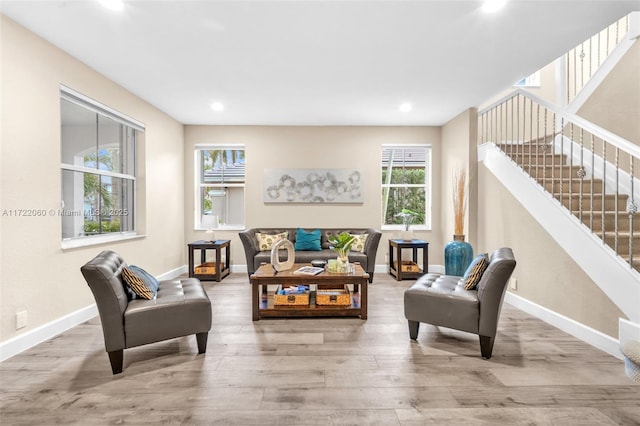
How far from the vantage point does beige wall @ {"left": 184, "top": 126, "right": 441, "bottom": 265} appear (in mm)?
5793

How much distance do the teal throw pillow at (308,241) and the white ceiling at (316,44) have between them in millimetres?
2081

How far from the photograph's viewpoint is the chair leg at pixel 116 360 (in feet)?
7.50

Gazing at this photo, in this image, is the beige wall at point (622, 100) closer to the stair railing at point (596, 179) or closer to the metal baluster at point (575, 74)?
the stair railing at point (596, 179)

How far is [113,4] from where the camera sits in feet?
7.70

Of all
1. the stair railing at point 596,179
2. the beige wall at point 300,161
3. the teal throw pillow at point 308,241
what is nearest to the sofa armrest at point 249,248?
the teal throw pillow at point 308,241

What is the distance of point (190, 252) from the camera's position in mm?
5074

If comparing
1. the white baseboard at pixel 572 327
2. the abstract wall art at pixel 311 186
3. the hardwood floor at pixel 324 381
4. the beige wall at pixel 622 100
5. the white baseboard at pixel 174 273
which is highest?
the beige wall at pixel 622 100

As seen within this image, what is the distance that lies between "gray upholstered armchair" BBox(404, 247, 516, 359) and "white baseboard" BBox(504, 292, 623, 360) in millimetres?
954

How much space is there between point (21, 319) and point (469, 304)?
361 cm

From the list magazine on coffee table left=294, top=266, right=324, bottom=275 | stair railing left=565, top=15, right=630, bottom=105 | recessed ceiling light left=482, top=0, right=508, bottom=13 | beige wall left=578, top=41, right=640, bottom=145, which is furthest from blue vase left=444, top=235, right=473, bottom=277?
recessed ceiling light left=482, top=0, right=508, bottom=13

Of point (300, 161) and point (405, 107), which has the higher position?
point (405, 107)

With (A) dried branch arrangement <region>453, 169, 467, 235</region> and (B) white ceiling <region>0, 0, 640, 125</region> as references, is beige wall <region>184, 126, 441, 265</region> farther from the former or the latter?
(B) white ceiling <region>0, 0, 640, 125</region>

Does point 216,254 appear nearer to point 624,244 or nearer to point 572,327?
point 572,327

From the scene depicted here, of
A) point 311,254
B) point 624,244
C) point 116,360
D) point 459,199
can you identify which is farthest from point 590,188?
point 116,360
